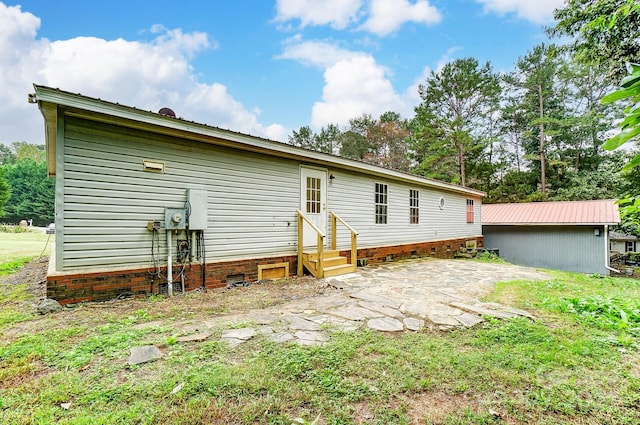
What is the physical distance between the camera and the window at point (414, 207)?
10.0m

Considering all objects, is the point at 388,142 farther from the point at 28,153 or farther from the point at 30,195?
the point at 28,153

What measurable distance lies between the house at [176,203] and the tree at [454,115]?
564 inches

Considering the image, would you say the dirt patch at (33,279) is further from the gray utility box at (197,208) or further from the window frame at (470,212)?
the window frame at (470,212)

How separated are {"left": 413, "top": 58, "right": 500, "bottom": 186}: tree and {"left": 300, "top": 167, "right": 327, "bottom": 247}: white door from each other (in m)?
14.7

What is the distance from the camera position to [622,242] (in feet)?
58.3

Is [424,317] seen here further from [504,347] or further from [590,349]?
[590,349]

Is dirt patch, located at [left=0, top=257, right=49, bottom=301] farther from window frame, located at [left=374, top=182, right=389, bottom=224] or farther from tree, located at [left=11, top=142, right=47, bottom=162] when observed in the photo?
tree, located at [left=11, top=142, right=47, bottom=162]

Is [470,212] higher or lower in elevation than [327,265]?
higher

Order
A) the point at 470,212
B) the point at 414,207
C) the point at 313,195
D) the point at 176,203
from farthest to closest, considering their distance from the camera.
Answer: the point at 470,212 < the point at 414,207 < the point at 313,195 < the point at 176,203

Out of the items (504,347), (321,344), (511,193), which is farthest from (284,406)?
(511,193)

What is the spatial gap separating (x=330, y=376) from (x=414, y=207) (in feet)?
28.2

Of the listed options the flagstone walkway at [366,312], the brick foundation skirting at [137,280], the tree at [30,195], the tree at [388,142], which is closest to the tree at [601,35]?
the flagstone walkway at [366,312]

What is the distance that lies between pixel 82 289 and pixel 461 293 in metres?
5.77

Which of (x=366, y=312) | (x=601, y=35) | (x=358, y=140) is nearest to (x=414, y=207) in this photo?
(x=601, y=35)
